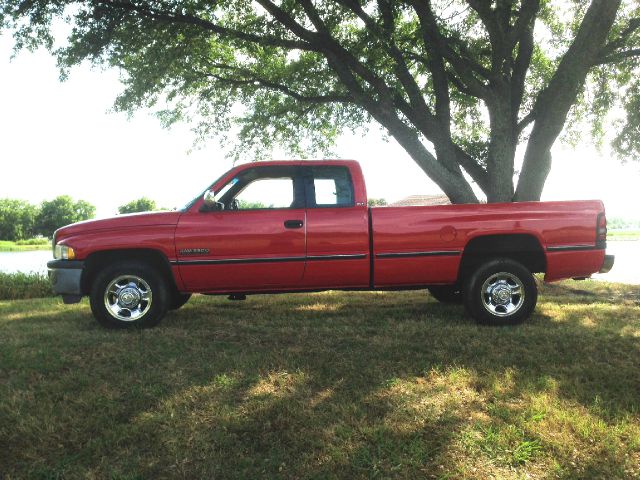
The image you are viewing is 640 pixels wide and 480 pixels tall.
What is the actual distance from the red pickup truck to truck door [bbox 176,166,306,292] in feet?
0.04

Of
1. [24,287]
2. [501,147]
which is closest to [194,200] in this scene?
[501,147]

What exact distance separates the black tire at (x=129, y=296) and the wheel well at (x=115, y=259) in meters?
0.15

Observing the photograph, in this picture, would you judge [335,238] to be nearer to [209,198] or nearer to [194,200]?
[209,198]

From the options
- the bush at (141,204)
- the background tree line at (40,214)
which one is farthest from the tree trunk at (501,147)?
the bush at (141,204)

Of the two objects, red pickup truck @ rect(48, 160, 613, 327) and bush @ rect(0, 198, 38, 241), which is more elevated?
bush @ rect(0, 198, 38, 241)

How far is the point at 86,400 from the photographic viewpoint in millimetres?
3881

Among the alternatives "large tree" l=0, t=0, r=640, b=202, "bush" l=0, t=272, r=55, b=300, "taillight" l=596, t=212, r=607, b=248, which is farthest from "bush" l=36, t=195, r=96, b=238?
"taillight" l=596, t=212, r=607, b=248

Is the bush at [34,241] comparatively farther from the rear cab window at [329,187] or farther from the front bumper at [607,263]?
the front bumper at [607,263]

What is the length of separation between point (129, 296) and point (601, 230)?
590cm

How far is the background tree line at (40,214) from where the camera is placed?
99375mm

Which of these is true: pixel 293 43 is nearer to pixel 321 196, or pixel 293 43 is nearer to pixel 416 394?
pixel 321 196

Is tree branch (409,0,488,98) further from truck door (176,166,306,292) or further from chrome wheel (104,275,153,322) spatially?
chrome wheel (104,275,153,322)

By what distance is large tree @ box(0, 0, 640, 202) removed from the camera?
35.2 ft

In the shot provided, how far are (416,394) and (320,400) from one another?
78cm
